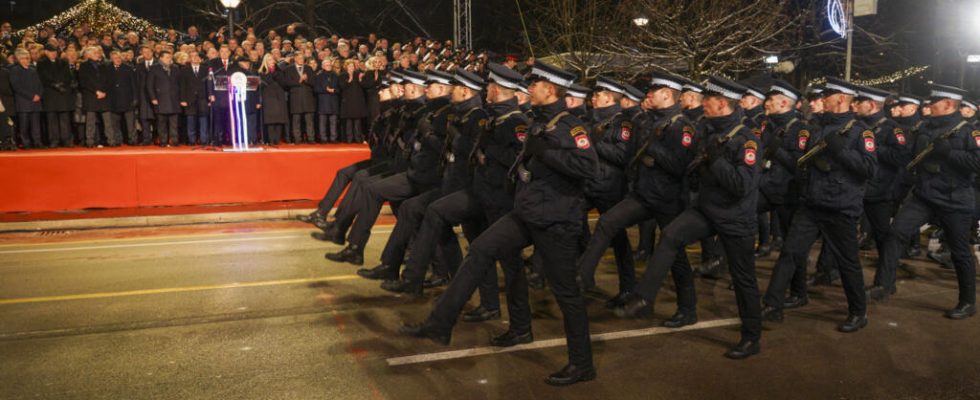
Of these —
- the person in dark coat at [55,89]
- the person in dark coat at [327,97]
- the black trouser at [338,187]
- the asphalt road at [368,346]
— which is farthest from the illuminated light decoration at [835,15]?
the person in dark coat at [55,89]

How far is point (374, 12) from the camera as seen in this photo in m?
30.6

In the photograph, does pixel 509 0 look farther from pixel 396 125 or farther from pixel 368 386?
pixel 368 386

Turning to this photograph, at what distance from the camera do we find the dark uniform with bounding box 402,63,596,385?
209 inches

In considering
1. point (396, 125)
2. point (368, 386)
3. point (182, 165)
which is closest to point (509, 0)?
point (182, 165)

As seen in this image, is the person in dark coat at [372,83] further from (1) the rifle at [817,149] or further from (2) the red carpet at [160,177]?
(1) the rifle at [817,149]

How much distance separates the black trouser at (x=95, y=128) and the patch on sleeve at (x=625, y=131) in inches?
480

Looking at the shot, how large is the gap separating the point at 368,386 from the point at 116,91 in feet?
43.1

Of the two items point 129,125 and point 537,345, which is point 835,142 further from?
point 129,125

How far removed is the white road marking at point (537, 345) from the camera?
19.5 feet

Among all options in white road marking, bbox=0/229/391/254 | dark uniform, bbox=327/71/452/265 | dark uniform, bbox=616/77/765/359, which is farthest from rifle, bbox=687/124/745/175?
white road marking, bbox=0/229/391/254

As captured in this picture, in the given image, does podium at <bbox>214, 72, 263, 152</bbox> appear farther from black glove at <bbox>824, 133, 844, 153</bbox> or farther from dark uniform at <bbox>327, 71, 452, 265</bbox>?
black glove at <bbox>824, 133, 844, 153</bbox>

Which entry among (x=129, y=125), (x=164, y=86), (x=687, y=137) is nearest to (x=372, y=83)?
(x=164, y=86)

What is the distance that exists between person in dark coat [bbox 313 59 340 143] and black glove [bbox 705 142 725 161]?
42.0 ft

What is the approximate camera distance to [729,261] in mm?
6281
